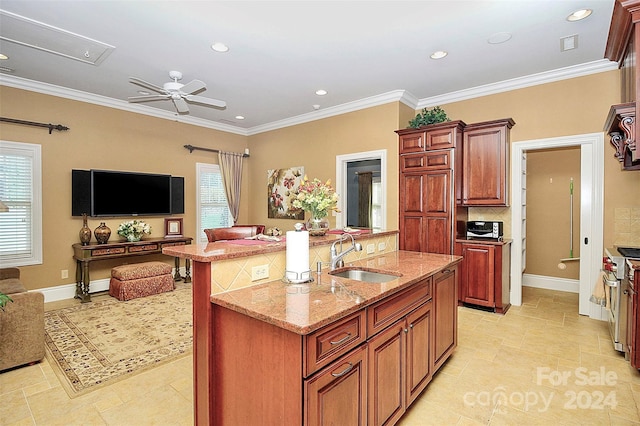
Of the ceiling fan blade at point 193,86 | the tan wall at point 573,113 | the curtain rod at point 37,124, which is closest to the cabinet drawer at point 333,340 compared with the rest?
the ceiling fan blade at point 193,86

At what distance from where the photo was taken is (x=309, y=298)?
1676 millimetres

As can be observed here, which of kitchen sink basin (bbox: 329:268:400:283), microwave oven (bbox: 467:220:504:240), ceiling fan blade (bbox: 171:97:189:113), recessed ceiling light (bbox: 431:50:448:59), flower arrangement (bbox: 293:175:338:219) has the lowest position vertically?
kitchen sink basin (bbox: 329:268:400:283)

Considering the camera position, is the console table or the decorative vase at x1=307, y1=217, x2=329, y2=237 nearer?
the decorative vase at x1=307, y1=217, x2=329, y2=237

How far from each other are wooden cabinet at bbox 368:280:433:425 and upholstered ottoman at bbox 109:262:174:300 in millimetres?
4104

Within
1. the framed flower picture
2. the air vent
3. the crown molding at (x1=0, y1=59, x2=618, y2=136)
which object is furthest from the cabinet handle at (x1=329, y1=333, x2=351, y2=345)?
the framed flower picture

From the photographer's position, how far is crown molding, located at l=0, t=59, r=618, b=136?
3943 millimetres

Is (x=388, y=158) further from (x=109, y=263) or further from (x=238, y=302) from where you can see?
(x=109, y=263)

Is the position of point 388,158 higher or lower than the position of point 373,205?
higher

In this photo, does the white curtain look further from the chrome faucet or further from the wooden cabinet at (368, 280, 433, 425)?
the wooden cabinet at (368, 280, 433, 425)

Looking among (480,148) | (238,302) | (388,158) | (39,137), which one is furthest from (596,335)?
(39,137)

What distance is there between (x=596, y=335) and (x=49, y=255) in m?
6.83

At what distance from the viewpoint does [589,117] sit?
12.7 ft

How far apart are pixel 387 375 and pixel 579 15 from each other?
3.40 m

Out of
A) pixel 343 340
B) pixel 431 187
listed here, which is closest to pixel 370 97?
pixel 431 187
